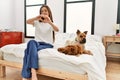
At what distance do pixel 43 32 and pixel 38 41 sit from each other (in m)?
0.16

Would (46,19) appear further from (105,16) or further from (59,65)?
(105,16)

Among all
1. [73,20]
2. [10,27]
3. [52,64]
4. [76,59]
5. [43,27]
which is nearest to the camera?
[76,59]

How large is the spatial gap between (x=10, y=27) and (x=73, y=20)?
7.91 ft

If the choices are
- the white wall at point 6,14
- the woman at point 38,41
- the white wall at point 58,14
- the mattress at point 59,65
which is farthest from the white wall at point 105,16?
the white wall at point 6,14

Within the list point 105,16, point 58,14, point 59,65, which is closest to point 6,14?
point 58,14

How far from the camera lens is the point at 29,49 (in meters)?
1.81

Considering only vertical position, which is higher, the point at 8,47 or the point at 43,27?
the point at 43,27

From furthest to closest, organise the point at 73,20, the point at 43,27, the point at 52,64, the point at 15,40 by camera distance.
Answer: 1. the point at 15,40
2. the point at 73,20
3. the point at 43,27
4. the point at 52,64

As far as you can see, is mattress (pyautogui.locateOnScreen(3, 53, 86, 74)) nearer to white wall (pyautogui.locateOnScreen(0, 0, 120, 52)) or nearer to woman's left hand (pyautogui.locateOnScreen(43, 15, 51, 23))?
woman's left hand (pyautogui.locateOnScreen(43, 15, 51, 23))

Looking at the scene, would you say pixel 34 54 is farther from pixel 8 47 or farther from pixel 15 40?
pixel 15 40

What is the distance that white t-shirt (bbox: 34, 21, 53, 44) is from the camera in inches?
83.1

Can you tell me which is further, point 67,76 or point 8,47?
point 8,47

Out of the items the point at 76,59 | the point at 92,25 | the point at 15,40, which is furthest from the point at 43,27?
the point at 15,40

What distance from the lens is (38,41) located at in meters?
2.06
